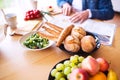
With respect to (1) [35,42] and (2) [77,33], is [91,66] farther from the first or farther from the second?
(1) [35,42]

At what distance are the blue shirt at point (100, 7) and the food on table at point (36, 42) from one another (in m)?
0.53

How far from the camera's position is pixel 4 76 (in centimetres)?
86

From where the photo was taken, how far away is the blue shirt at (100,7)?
4.82ft

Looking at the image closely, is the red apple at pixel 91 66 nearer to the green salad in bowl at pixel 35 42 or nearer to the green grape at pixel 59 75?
the green grape at pixel 59 75

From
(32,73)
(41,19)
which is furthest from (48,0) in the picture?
(32,73)

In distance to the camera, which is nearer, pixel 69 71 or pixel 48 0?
pixel 69 71

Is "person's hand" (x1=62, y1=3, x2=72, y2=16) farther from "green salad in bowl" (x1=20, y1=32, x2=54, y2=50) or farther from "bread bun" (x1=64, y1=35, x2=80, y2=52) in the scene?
"bread bun" (x1=64, y1=35, x2=80, y2=52)

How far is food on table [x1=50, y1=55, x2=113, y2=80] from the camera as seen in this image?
66cm

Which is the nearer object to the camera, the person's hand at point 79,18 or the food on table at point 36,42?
the food on table at point 36,42

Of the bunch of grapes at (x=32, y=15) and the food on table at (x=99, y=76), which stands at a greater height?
the bunch of grapes at (x=32, y=15)

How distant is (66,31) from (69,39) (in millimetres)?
71

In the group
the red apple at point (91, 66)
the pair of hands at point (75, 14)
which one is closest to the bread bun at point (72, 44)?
the red apple at point (91, 66)

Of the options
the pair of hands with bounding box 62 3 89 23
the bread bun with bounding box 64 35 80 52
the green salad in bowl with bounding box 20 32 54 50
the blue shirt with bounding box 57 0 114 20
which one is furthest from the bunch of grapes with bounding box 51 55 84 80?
the blue shirt with bounding box 57 0 114 20

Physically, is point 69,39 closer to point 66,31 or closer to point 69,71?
point 66,31
